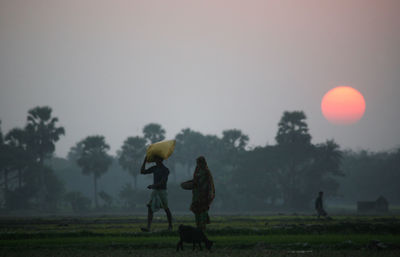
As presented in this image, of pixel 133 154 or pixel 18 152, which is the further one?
pixel 133 154

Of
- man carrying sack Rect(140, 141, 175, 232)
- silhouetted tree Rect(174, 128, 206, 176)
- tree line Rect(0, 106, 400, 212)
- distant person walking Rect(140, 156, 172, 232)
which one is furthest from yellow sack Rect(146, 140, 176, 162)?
silhouetted tree Rect(174, 128, 206, 176)

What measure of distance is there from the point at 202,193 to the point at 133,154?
276 feet

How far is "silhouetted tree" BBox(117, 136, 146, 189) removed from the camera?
9831 centimetres

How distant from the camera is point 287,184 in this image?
3450 inches

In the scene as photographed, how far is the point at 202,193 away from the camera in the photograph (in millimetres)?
15562

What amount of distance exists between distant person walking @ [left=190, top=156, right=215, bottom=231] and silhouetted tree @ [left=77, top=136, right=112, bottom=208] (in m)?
76.4

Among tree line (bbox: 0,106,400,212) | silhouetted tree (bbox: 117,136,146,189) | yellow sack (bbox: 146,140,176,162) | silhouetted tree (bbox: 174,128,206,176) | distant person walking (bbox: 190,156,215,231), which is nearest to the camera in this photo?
distant person walking (bbox: 190,156,215,231)

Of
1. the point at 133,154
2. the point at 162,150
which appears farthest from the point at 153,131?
the point at 162,150

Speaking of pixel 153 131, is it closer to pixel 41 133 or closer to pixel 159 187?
pixel 41 133

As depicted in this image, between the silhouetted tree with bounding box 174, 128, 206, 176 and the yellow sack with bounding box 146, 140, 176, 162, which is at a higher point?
the silhouetted tree with bounding box 174, 128, 206, 176

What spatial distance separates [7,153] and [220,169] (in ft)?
128

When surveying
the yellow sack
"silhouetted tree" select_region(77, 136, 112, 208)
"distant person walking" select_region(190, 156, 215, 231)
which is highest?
"silhouetted tree" select_region(77, 136, 112, 208)

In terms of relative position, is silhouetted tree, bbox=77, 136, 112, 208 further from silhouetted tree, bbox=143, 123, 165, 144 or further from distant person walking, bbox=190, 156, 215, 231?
distant person walking, bbox=190, 156, 215, 231

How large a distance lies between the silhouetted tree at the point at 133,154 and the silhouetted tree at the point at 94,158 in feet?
18.6
